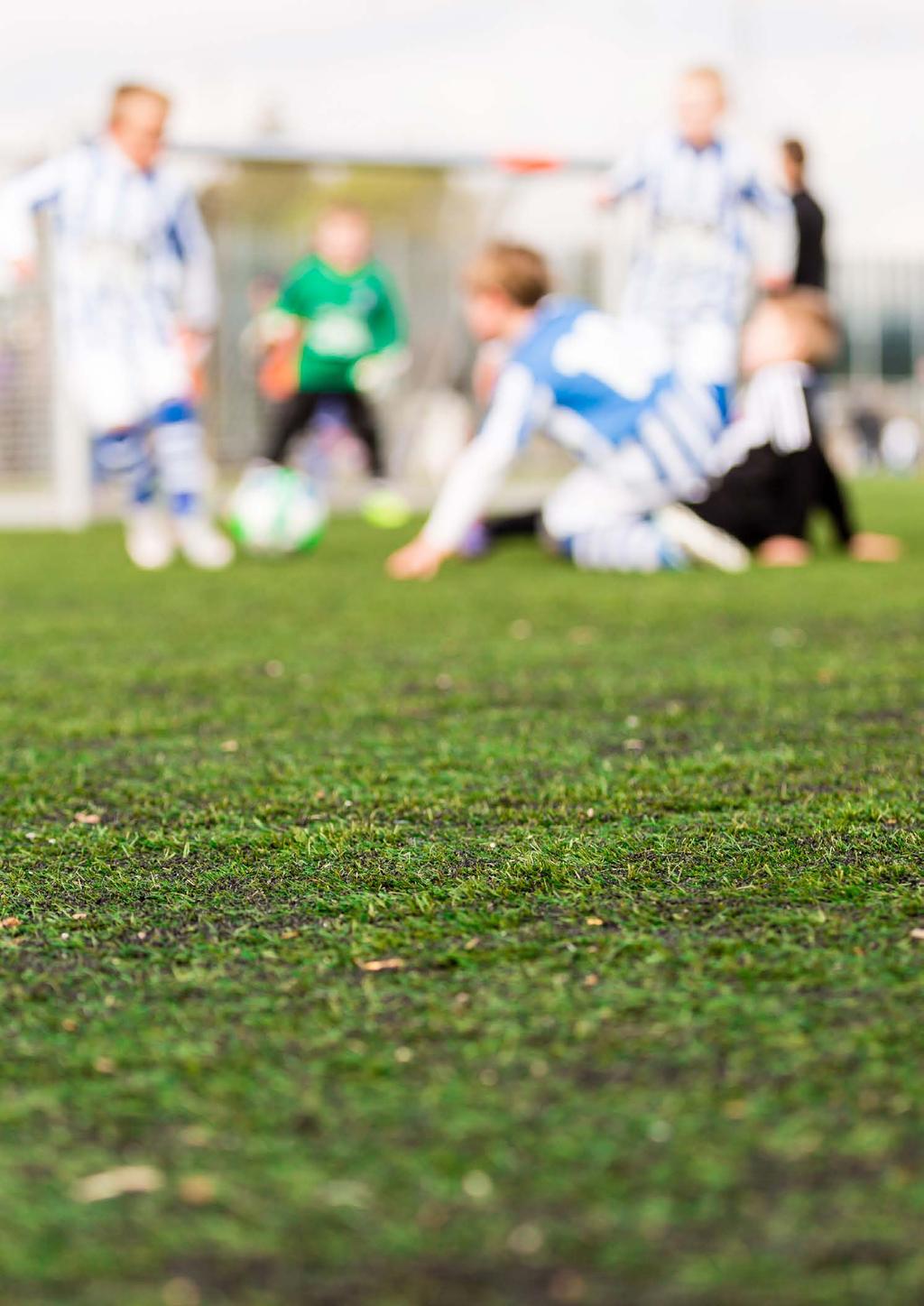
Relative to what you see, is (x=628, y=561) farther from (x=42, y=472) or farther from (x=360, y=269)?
(x=42, y=472)

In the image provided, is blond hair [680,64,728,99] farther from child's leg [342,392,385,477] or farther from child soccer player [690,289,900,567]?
child's leg [342,392,385,477]

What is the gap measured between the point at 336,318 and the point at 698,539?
3.90 metres

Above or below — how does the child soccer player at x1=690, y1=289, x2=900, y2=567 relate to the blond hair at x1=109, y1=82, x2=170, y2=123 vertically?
below

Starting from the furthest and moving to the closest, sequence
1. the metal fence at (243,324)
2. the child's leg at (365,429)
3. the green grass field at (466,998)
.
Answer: the metal fence at (243,324) < the child's leg at (365,429) < the green grass field at (466,998)

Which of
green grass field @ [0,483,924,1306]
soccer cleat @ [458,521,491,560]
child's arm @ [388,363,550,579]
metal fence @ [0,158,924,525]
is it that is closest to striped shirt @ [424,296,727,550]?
child's arm @ [388,363,550,579]

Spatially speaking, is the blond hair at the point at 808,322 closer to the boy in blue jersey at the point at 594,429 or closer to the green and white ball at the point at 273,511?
the boy in blue jersey at the point at 594,429

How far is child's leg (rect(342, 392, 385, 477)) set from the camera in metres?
10.2

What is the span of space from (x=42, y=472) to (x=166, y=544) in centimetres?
417

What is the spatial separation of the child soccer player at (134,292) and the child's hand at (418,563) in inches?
30.5

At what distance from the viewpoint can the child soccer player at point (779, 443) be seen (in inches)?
265

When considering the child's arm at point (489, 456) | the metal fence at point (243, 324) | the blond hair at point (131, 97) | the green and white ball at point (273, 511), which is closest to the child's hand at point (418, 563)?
the child's arm at point (489, 456)

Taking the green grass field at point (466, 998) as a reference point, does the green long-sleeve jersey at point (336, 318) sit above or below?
above

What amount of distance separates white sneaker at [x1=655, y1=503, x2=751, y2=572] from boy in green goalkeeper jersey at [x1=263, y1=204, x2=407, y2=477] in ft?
11.6

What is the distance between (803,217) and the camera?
325 inches
